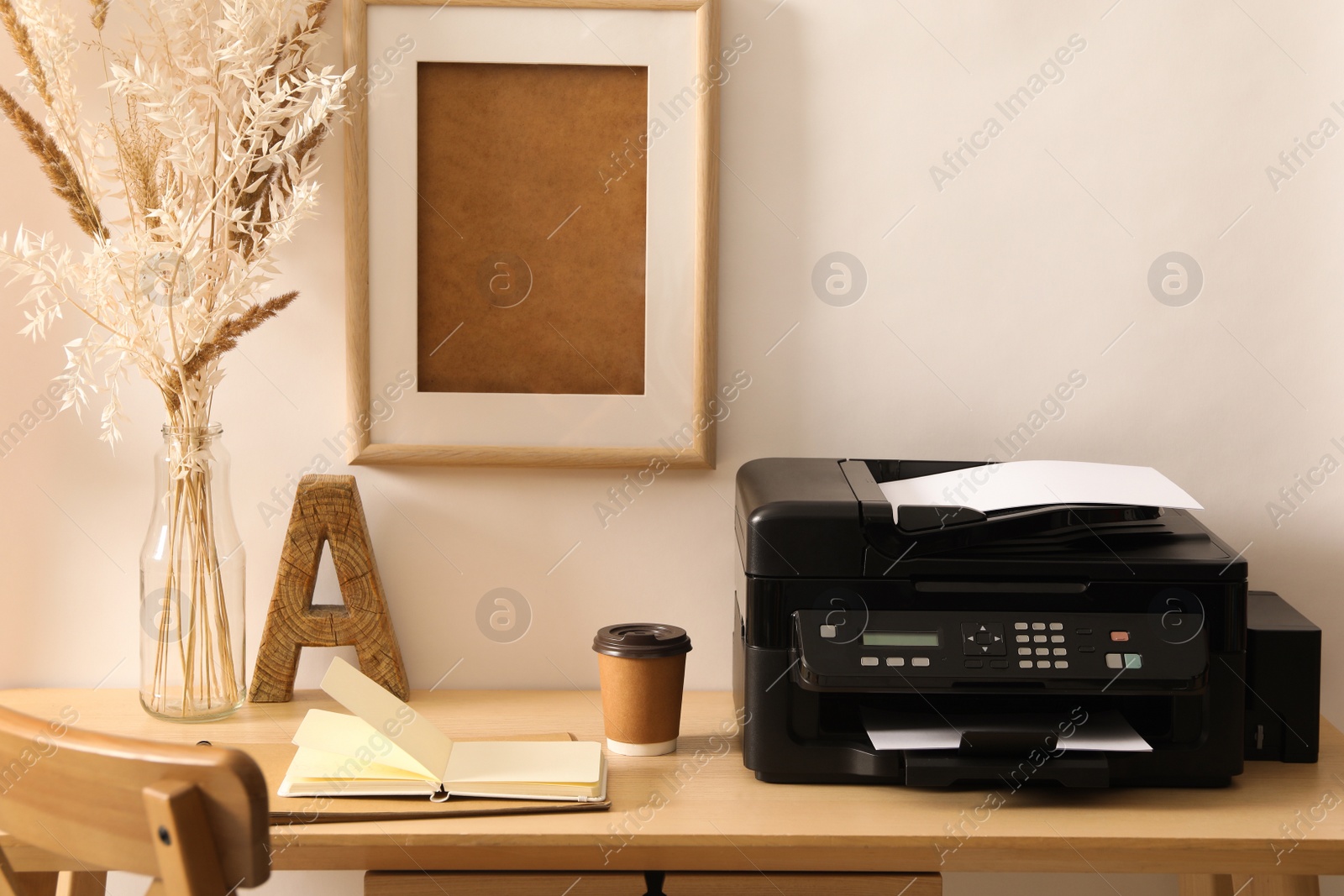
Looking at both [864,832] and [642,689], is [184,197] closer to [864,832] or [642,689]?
[642,689]

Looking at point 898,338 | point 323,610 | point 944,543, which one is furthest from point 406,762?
point 898,338

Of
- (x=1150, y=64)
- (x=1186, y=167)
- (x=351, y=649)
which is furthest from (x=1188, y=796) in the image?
(x=351, y=649)

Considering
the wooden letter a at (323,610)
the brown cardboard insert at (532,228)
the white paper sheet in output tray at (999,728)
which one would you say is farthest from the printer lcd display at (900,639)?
the wooden letter a at (323,610)

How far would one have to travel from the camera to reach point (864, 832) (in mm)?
1031

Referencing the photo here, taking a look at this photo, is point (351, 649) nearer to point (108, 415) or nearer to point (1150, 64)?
point (108, 415)

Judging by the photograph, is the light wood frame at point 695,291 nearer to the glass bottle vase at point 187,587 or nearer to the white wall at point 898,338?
the white wall at point 898,338

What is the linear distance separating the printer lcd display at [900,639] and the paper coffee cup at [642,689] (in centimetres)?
25

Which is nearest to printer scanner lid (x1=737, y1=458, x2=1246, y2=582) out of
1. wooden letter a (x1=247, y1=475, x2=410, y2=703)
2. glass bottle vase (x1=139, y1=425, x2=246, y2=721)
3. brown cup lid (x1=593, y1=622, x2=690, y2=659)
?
brown cup lid (x1=593, y1=622, x2=690, y2=659)

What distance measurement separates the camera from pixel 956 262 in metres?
1.48

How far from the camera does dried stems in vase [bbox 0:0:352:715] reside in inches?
48.9

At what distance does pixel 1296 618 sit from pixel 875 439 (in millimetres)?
595

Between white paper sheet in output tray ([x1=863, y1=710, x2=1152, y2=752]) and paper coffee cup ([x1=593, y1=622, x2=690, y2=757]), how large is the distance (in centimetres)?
24

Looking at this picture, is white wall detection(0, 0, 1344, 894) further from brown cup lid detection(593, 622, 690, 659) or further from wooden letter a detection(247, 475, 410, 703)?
brown cup lid detection(593, 622, 690, 659)

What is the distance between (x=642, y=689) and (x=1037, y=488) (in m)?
0.53
